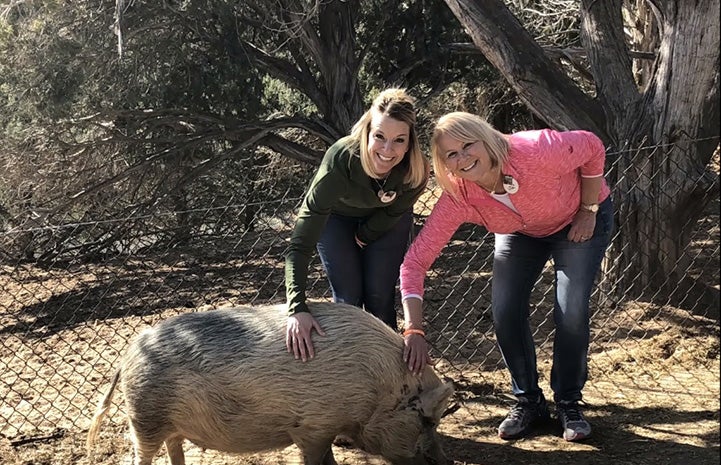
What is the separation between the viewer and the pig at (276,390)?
10.2 feet

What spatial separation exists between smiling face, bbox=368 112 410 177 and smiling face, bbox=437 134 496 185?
0.53 feet

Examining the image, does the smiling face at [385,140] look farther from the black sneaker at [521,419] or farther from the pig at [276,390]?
the black sneaker at [521,419]

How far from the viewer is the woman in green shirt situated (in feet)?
10.5

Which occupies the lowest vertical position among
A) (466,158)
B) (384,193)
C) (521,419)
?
(521,419)

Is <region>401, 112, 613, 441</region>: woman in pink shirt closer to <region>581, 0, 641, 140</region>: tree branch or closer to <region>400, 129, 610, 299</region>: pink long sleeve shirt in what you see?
<region>400, 129, 610, 299</region>: pink long sleeve shirt

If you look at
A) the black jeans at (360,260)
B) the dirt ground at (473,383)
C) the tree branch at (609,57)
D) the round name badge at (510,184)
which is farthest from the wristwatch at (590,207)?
the tree branch at (609,57)

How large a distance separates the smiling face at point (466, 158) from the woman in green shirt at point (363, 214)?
0.62 ft

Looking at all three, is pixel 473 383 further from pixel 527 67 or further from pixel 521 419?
pixel 527 67

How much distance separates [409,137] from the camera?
10.8 ft

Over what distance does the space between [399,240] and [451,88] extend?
745 cm

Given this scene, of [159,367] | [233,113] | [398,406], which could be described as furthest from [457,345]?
[233,113]

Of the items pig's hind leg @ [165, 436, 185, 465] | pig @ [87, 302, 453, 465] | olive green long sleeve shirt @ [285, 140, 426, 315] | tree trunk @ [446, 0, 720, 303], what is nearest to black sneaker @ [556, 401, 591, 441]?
pig @ [87, 302, 453, 465]

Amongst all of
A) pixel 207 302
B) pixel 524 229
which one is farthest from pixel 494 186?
pixel 207 302

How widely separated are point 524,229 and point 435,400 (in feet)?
2.91
